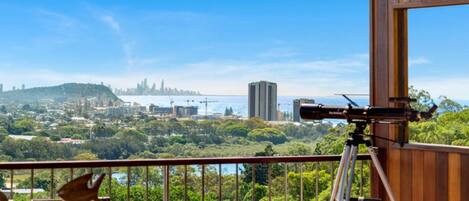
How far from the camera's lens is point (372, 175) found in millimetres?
3846

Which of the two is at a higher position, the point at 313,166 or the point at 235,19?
the point at 235,19

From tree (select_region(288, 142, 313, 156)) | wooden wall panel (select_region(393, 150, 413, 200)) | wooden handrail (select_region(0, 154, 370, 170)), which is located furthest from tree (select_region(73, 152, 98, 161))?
wooden wall panel (select_region(393, 150, 413, 200))

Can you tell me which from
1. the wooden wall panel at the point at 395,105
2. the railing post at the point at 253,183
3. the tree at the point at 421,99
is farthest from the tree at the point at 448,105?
the railing post at the point at 253,183

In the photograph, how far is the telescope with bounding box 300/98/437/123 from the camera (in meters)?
2.88

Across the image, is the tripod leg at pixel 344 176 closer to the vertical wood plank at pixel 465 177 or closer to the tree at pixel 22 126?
the vertical wood plank at pixel 465 177

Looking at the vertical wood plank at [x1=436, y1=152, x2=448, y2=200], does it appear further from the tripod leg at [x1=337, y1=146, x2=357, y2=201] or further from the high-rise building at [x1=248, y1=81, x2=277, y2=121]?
the high-rise building at [x1=248, y1=81, x2=277, y2=121]

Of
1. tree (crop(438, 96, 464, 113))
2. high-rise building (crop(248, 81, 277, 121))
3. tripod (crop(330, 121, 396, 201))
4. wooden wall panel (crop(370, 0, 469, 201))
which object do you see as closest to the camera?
tripod (crop(330, 121, 396, 201))

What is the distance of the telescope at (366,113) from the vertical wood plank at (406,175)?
746 mm

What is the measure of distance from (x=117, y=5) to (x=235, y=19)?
1.08 m

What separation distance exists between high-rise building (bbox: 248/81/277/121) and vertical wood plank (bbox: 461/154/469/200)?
1.52m

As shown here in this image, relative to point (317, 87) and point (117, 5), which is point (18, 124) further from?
point (317, 87)

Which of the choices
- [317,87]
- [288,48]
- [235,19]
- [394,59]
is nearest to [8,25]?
[235,19]

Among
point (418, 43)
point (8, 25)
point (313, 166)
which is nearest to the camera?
point (418, 43)

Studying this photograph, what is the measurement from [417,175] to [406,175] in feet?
0.30
